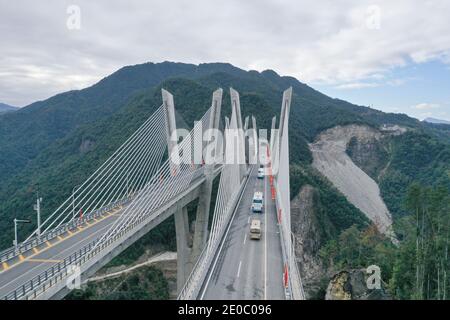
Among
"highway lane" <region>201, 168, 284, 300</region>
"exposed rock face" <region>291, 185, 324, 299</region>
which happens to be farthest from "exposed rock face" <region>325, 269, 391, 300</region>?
"exposed rock face" <region>291, 185, 324, 299</region>

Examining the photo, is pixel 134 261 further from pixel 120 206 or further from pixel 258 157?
pixel 258 157

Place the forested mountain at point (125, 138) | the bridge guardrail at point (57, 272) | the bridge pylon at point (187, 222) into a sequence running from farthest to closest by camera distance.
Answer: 1. the forested mountain at point (125, 138)
2. the bridge pylon at point (187, 222)
3. the bridge guardrail at point (57, 272)

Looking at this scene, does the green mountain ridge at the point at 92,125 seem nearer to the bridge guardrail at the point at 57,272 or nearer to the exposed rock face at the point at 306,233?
the exposed rock face at the point at 306,233

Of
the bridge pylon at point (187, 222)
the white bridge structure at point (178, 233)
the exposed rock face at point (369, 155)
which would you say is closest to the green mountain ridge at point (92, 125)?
the exposed rock face at point (369, 155)

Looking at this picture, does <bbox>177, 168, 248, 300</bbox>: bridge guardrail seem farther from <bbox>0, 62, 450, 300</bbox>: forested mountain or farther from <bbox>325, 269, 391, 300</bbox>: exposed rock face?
<bbox>0, 62, 450, 300</bbox>: forested mountain

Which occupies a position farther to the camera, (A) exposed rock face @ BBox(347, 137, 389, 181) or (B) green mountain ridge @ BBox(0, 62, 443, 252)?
(A) exposed rock face @ BBox(347, 137, 389, 181)

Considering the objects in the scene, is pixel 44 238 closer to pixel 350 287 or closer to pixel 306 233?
pixel 350 287
